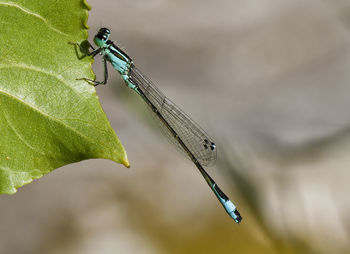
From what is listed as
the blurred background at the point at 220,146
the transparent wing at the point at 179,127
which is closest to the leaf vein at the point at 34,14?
the transparent wing at the point at 179,127

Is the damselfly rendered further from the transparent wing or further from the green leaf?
the green leaf

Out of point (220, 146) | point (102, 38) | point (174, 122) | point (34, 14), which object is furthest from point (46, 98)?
point (220, 146)

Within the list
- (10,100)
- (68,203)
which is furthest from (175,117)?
(10,100)

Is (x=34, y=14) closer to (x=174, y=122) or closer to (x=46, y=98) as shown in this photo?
(x=46, y=98)

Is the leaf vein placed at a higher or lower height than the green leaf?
higher

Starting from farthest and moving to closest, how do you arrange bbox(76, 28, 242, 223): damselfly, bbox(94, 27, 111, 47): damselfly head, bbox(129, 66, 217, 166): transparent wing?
bbox(129, 66, 217, 166): transparent wing < bbox(76, 28, 242, 223): damselfly < bbox(94, 27, 111, 47): damselfly head

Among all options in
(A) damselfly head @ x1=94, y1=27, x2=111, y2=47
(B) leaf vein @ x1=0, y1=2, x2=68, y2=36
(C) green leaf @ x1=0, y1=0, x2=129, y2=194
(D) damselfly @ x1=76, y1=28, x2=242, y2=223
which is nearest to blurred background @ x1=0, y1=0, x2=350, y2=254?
(D) damselfly @ x1=76, y1=28, x2=242, y2=223

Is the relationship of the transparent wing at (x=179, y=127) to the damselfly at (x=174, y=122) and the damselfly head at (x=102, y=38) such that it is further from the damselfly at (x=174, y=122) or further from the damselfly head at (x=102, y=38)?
the damselfly head at (x=102, y=38)
